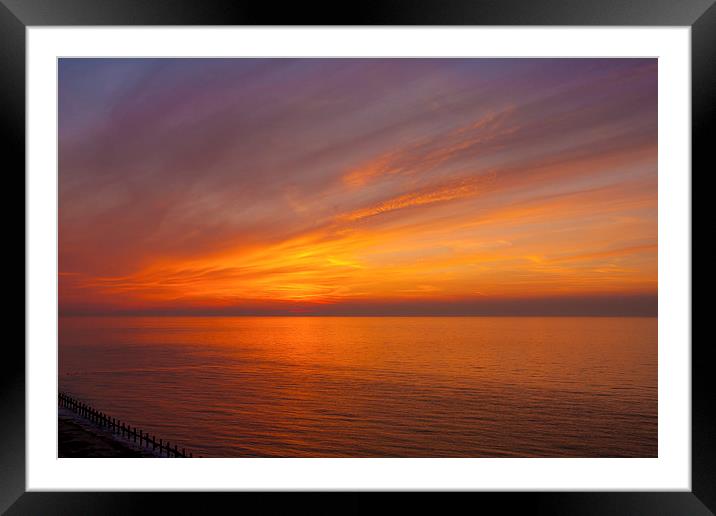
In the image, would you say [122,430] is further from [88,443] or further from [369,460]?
[369,460]

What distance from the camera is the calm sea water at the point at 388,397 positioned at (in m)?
13.6

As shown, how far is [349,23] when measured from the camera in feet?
4.81

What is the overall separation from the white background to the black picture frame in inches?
1.3

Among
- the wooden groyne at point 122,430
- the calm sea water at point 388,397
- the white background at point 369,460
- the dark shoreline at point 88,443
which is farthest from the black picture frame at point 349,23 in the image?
the calm sea water at point 388,397

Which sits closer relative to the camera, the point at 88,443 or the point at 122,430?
the point at 88,443

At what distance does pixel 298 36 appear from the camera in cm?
161

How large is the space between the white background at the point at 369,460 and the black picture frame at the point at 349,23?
32 mm

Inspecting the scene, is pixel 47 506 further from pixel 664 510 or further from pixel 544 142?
pixel 544 142

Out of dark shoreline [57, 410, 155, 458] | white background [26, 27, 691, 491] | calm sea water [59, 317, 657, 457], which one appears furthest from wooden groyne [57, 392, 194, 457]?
white background [26, 27, 691, 491]

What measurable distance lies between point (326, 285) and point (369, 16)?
30.7 m

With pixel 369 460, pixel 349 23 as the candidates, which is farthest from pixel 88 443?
pixel 349 23

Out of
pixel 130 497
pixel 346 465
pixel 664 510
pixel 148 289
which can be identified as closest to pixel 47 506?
pixel 130 497

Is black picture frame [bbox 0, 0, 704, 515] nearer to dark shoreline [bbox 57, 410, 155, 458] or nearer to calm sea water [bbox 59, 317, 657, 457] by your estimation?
dark shoreline [bbox 57, 410, 155, 458]

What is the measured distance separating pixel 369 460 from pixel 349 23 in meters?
1.28
